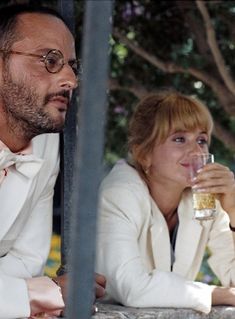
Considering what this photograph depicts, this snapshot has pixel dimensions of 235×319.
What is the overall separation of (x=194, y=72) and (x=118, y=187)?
1454 millimetres

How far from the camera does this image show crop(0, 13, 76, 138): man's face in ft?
10.1

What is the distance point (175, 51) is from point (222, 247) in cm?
156

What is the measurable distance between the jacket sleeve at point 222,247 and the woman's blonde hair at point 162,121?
0.36m

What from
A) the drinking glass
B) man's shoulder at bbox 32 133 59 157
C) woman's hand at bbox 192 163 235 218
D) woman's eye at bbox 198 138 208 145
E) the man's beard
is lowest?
the drinking glass

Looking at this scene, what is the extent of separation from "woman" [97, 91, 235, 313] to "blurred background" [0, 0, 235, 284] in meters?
0.94

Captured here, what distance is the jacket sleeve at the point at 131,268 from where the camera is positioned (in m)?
3.02

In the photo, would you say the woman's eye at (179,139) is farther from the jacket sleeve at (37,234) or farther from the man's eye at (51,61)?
the man's eye at (51,61)

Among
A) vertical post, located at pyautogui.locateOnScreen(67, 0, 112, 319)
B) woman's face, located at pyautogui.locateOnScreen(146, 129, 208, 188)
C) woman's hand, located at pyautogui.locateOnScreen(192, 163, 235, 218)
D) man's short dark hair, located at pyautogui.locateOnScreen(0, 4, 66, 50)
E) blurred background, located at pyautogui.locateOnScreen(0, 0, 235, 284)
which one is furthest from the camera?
blurred background, located at pyautogui.locateOnScreen(0, 0, 235, 284)

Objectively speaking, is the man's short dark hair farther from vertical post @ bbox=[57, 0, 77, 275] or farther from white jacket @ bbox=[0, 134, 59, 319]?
white jacket @ bbox=[0, 134, 59, 319]

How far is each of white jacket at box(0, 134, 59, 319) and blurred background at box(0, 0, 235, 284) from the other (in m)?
1.35

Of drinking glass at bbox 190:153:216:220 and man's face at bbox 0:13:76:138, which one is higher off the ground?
man's face at bbox 0:13:76:138

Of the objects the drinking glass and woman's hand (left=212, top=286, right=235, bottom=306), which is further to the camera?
the drinking glass

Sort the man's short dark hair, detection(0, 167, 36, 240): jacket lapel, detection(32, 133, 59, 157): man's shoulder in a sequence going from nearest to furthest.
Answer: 1. detection(0, 167, 36, 240): jacket lapel
2. the man's short dark hair
3. detection(32, 133, 59, 157): man's shoulder

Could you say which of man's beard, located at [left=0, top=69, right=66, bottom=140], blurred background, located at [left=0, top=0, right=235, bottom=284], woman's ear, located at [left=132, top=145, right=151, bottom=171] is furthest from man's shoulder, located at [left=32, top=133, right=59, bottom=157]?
blurred background, located at [left=0, top=0, right=235, bottom=284]
